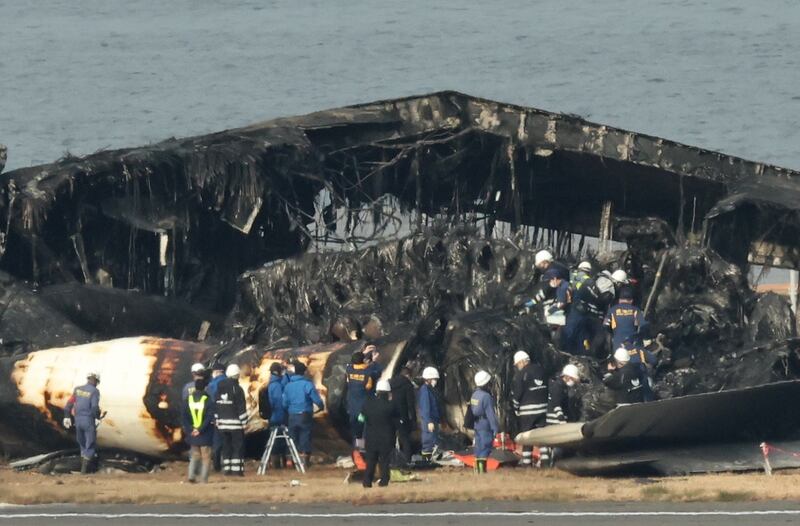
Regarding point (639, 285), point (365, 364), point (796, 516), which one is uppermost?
point (639, 285)

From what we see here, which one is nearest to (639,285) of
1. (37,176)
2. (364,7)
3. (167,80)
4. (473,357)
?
(473,357)

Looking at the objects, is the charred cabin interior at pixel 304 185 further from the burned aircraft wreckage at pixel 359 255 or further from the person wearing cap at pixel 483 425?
the person wearing cap at pixel 483 425

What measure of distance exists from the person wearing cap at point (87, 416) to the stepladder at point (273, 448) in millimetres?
2716

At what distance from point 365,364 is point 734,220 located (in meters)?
9.94

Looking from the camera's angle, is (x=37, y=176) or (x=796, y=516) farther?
(x=37, y=176)

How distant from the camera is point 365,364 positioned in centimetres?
2506

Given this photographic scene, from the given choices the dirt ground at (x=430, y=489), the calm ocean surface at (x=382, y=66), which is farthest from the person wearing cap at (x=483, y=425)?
the calm ocean surface at (x=382, y=66)

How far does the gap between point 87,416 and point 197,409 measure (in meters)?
2.52

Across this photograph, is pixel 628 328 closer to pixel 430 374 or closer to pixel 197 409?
pixel 430 374

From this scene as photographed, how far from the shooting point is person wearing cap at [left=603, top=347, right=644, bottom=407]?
2381 cm

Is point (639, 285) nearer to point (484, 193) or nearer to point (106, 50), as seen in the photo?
point (484, 193)

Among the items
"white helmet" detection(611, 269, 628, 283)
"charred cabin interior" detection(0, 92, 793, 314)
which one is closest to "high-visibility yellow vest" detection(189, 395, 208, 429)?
"white helmet" detection(611, 269, 628, 283)

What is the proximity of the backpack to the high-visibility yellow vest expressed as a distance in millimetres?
1866

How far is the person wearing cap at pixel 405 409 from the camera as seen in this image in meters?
24.0
